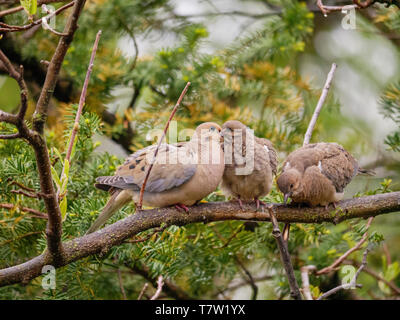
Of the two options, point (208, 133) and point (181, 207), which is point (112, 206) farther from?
point (208, 133)

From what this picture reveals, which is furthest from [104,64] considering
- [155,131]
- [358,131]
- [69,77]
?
[358,131]

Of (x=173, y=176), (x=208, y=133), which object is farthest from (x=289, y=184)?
(x=173, y=176)

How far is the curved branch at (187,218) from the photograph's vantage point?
5.75ft

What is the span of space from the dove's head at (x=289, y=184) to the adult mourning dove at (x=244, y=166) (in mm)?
56

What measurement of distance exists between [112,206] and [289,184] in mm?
819

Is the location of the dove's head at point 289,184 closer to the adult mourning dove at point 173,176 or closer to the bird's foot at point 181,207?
the adult mourning dove at point 173,176

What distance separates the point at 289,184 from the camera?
2.40m

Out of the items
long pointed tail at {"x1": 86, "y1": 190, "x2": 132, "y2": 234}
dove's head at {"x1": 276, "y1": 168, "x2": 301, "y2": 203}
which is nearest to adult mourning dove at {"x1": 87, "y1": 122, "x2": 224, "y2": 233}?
long pointed tail at {"x1": 86, "y1": 190, "x2": 132, "y2": 234}

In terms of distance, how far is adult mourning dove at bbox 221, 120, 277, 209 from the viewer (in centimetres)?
239

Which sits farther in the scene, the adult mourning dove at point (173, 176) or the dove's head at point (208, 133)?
the dove's head at point (208, 133)

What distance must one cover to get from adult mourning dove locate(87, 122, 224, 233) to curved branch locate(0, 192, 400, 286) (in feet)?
0.29

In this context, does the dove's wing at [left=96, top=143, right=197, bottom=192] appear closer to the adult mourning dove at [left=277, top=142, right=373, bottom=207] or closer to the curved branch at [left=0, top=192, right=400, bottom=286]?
the curved branch at [left=0, top=192, right=400, bottom=286]

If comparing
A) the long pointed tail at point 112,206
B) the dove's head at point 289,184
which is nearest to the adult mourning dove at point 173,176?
the long pointed tail at point 112,206
